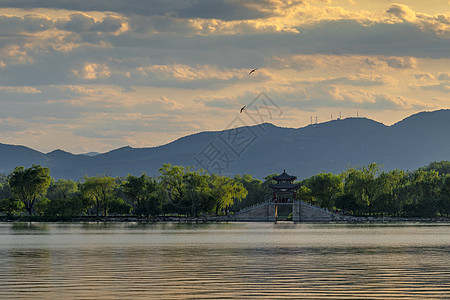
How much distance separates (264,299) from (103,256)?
19.5 m

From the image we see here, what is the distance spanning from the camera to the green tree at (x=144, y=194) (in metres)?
115

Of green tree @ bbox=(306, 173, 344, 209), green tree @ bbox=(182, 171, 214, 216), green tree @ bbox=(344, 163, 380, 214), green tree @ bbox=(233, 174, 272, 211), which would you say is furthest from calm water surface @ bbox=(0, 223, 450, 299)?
green tree @ bbox=(233, 174, 272, 211)

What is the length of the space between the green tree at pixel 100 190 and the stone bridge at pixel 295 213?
2122 centimetres

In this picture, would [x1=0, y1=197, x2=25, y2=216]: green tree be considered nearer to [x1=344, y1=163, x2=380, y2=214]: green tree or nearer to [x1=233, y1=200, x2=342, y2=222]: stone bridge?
[x1=233, y1=200, x2=342, y2=222]: stone bridge

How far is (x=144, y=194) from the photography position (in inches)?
4606

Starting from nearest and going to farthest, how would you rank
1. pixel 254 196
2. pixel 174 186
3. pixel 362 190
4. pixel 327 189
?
pixel 174 186
pixel 362 190
pixel 327 189
pixel 254 196

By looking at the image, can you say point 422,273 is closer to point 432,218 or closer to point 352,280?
point 352,280

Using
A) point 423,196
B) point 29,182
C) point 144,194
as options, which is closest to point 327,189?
point 423,196

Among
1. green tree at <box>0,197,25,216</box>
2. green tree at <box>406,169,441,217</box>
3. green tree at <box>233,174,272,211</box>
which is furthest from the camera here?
green tree at <box>233,174,272,211</box>

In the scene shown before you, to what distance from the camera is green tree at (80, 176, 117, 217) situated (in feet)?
383

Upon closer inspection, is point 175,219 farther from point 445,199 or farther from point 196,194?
point 445,199

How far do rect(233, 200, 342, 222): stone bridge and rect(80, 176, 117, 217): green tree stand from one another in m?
21.2

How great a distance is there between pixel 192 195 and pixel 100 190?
14.6m

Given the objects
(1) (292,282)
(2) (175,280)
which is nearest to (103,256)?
(2) (175,280)
